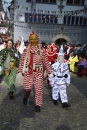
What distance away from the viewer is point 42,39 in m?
26.8

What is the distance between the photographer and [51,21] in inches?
1051

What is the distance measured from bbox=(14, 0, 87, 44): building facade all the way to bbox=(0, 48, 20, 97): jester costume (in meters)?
20.0

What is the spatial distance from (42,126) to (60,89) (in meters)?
1.65

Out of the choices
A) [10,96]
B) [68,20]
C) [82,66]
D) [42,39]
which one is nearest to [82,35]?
[68,20]

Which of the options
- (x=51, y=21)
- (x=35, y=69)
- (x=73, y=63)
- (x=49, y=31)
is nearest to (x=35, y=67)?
(x=35, y=69)

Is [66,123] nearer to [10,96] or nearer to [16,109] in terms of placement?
[16,109]

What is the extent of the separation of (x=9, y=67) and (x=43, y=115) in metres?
1.90

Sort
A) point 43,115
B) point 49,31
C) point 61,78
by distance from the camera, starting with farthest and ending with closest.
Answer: point 49,31 < point 61,78 < point 43,115

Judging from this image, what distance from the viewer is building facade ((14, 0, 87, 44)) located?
26.0 m

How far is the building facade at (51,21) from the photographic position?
26000mm

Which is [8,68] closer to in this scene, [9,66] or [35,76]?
[9,66]

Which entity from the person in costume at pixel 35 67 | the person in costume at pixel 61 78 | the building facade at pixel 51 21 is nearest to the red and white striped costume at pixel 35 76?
the person in costume at pixel 35 67

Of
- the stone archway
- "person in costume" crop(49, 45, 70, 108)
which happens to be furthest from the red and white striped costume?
the stone archway

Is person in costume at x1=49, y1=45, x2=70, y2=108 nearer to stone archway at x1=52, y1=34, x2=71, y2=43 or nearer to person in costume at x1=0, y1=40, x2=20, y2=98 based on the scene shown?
person in costume at x1=0, y1=40, x2=20, y2=98
